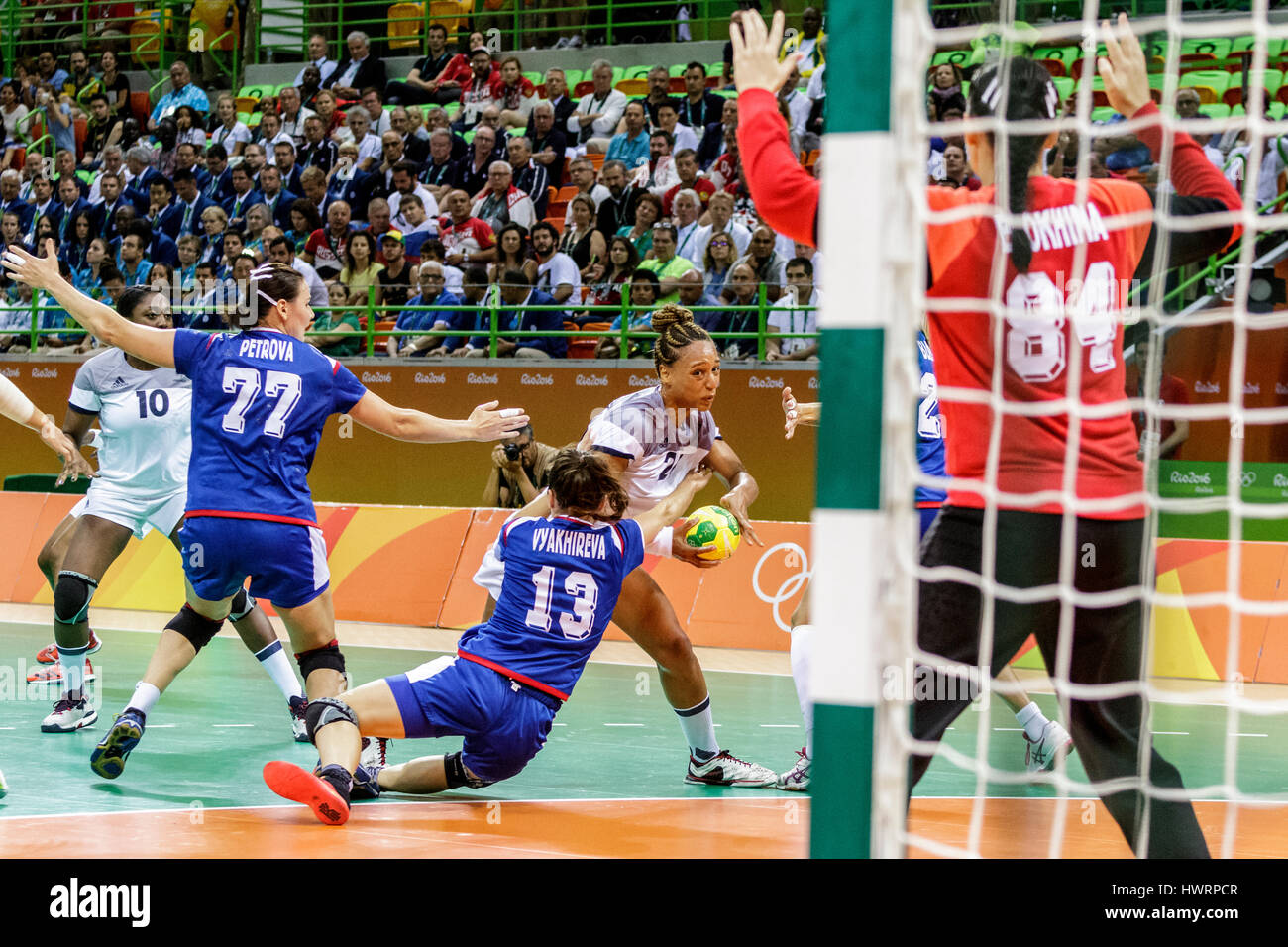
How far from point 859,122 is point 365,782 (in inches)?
147

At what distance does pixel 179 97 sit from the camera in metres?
20.6

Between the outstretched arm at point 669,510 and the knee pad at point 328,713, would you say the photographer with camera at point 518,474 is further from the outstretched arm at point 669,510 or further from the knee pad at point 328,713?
the knee pad at point 328,713

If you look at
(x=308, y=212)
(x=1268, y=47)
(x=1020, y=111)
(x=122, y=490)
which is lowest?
(x=122, y=490)

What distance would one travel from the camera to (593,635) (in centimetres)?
537

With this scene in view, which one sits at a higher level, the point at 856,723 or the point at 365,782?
the point at 856,723

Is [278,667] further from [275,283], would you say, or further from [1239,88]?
[1239,88]

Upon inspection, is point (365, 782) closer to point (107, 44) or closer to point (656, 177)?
point (656, 177)

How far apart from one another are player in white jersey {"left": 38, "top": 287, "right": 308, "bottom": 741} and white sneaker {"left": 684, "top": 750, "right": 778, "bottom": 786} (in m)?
1.93

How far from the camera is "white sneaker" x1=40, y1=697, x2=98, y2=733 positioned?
22.4 ft

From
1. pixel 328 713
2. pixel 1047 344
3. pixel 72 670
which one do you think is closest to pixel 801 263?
pixel 72 670

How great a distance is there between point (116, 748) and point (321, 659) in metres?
0.90

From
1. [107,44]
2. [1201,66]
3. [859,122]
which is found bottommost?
[859,122]

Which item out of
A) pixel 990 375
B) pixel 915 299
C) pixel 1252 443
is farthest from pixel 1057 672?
pixel 1252 443

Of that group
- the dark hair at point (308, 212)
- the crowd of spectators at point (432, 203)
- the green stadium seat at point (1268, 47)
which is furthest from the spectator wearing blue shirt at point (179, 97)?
the green stadium seat at point (1268, 47)
